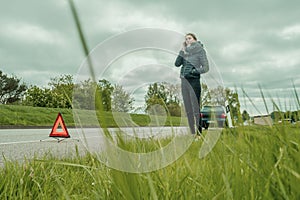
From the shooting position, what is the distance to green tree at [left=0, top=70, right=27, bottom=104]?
36084 mm

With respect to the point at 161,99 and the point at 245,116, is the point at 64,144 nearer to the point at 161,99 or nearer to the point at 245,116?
the point at 161,99

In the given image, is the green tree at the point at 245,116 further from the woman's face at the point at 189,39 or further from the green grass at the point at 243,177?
the woman's face at the point at 189,39

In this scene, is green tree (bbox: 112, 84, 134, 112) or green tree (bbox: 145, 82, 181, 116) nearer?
green tree (bbox: 112, 84, 134, 112)

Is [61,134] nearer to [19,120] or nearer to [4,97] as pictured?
[19,120]

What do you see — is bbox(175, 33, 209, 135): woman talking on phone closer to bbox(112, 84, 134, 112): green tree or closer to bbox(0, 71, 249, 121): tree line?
bbox(0, 71, 249, 121): tree line

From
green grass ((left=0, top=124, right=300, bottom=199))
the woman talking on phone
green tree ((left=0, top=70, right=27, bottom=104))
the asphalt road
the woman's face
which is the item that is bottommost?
green grass ((left=0, top=124, right=300, bottom=199))

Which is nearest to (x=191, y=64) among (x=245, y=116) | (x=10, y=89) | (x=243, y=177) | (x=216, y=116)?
(x=216, y=116)

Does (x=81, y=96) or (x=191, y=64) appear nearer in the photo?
(x=81, y=96)

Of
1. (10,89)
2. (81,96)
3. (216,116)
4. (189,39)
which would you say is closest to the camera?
(81,96)

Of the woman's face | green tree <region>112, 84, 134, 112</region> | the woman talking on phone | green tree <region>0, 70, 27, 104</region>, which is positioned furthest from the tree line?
green tree <region>0, 70, 27, 104</region>

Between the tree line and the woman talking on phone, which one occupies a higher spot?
the woman talking on phone

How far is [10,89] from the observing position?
36.9 metres

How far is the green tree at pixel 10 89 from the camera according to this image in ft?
118

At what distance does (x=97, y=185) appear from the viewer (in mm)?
1055
